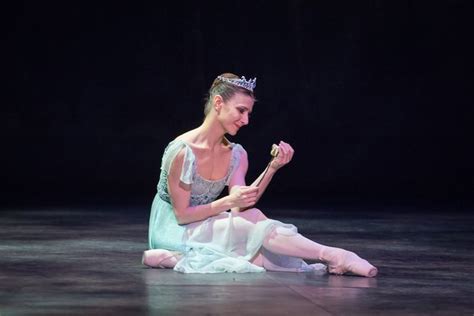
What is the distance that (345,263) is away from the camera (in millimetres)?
4637

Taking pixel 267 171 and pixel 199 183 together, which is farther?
pixel 199 183

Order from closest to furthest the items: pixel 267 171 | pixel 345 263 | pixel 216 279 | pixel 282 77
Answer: pixel 216 279 → pixel 345 263 → pixel 267 171 → pixel 282 77

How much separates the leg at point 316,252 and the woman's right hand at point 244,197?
6.3 inches

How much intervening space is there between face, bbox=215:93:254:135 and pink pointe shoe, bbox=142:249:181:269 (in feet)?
1.97

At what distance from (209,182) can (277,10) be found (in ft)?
17.6

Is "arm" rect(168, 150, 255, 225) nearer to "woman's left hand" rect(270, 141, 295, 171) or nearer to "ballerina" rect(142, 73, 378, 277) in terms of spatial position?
"ballerina" rect(142, 73, 378, 277)

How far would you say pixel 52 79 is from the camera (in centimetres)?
1016

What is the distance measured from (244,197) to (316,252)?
1.24ft

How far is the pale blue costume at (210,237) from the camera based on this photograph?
15.5ft

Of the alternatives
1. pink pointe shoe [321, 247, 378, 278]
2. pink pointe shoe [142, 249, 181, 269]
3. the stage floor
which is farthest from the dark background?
pink pointe shoe [321, 247, 378, 278]

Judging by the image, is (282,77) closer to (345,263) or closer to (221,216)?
(221,216)

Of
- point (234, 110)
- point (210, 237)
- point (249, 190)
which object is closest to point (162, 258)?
point (210, 237)

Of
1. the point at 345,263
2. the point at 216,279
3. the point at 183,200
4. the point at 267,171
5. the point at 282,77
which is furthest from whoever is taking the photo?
the point at 282,77

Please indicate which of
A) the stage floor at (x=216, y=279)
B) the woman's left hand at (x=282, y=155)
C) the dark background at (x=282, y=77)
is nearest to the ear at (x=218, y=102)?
the woman's left hand at (x=282, y=155)
